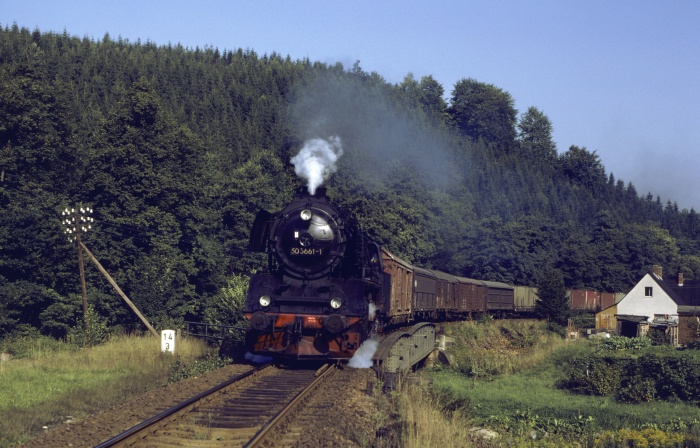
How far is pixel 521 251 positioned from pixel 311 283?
212ft

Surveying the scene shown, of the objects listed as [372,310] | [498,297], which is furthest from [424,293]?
[498,297]

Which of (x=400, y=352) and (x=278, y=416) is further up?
(x=400, y=352)

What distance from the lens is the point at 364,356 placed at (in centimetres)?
2003

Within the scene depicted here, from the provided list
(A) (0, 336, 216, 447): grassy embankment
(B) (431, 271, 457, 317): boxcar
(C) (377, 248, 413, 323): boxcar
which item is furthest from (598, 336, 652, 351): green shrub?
(A) (0, 336, 216, 447): grassy embankment

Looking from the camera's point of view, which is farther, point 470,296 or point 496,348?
point 470,296

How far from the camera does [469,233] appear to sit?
78.3m

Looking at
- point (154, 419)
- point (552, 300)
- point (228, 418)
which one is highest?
point (552, 300)

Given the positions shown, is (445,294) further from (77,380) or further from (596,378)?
(77,380)

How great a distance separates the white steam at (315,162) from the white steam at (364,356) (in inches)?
211

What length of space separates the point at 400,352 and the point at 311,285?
2.97 metres

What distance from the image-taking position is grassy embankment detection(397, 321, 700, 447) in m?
12.1

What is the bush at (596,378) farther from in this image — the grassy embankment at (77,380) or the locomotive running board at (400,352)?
the grassy embankment at (77,380)

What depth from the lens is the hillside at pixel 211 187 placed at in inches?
1454

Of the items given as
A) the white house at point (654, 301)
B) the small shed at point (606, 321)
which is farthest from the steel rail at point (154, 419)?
the white house at point (654, 301)
